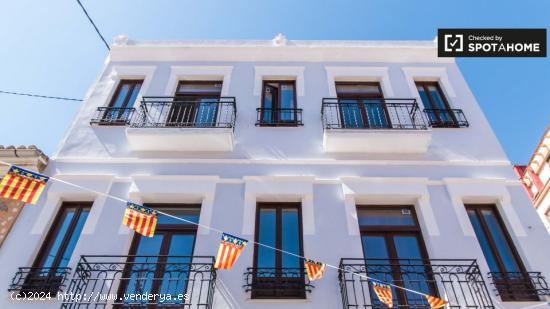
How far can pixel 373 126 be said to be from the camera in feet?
29.1

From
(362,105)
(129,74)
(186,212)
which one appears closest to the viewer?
(186,212)

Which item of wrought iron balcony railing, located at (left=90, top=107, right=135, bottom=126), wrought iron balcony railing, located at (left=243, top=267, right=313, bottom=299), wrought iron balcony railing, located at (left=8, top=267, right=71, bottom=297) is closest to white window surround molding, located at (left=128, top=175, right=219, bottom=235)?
wrought iron balcony railing, located at (left=243, top=267, right=313, bottom=299)

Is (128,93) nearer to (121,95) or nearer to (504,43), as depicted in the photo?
(121,95)

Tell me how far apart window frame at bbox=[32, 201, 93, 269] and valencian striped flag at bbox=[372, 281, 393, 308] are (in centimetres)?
557

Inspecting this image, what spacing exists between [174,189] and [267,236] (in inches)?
85.3

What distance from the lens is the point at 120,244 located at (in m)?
6.81

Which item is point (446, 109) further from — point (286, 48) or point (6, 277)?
point (6, 277)

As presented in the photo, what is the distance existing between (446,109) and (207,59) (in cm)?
670

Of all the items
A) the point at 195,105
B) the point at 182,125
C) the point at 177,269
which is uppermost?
the point at 195,105

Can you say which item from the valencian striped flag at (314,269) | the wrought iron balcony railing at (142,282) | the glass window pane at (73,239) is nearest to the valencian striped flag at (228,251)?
the wrought iron balcony railing at (142,282)

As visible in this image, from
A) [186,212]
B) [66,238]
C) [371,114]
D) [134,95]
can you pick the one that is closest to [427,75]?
[371,114]

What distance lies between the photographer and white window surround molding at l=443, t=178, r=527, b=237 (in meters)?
7.23

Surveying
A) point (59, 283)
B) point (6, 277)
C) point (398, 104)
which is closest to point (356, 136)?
point (398, 104)

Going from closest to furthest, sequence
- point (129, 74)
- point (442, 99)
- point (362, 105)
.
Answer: point (362, 105) → point (442, 99) → point (129, 74)
